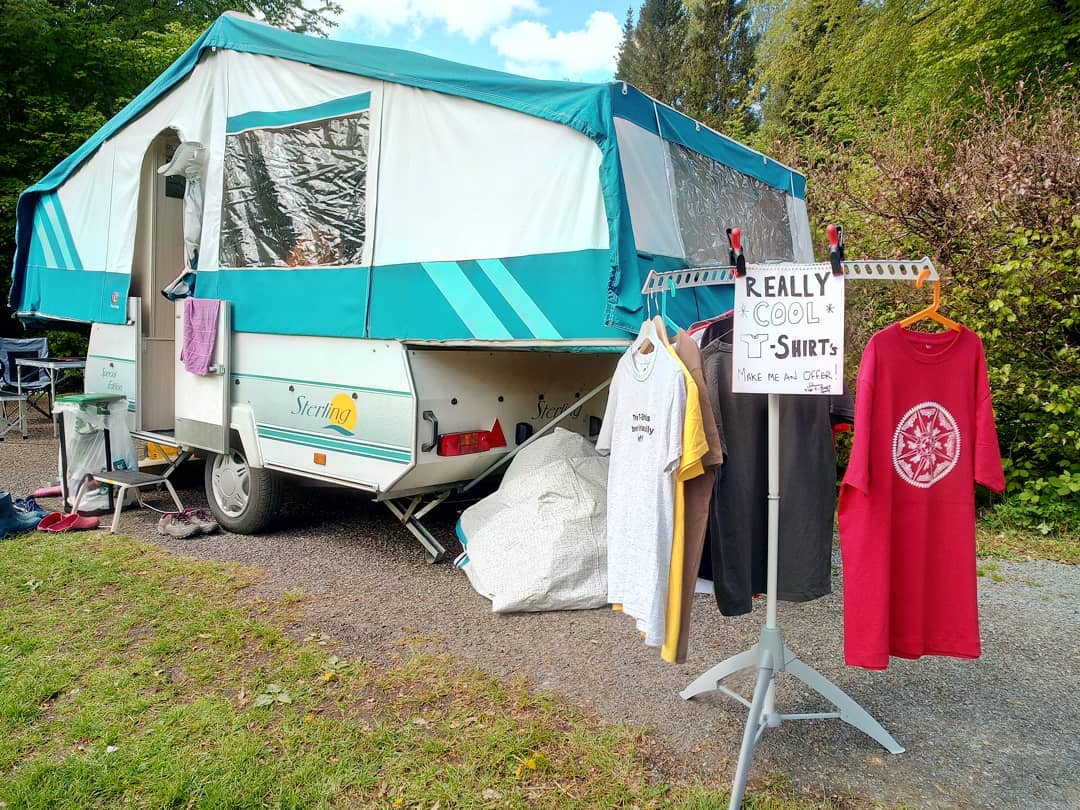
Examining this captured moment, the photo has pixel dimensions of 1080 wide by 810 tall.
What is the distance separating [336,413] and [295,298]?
83 centimetres

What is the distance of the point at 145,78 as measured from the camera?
15.4 metres

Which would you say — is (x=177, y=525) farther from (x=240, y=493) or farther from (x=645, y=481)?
(x=645, y=481)

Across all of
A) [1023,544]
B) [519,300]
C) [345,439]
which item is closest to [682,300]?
[519,300]

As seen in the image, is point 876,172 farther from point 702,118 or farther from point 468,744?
point 702,118

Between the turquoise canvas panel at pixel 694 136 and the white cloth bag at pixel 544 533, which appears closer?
the turquoise canvas panel at pixel 694 136

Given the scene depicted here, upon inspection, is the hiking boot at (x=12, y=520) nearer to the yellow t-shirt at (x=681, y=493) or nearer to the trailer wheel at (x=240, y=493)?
the trailer wheel at (x=240, y=493)

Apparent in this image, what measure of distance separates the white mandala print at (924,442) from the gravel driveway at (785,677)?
1.08m

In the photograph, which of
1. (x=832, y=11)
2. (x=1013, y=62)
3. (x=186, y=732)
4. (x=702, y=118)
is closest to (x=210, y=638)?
(x=186, y=732)

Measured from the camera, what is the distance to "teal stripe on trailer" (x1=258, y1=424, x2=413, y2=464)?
4367 millimetres

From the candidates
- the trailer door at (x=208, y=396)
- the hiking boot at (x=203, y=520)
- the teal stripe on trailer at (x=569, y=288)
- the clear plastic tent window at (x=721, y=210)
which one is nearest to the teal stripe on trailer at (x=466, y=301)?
the teal stripe on trailer at (x=569, y=288)

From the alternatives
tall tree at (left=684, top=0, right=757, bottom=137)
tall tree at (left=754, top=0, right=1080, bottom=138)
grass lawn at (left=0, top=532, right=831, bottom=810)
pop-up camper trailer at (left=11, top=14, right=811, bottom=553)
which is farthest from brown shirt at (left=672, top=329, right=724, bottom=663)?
tall tree at (left=684, top=0, right=757, bottom=137)

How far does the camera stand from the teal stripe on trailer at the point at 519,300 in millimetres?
3752

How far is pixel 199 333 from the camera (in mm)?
5344

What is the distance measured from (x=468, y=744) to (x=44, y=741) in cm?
160
